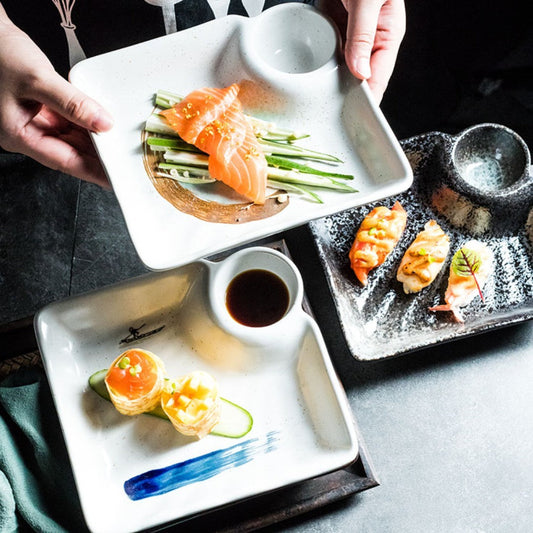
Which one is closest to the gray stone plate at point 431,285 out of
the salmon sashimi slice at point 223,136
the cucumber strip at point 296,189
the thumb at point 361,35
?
the cucumber strip at point 296,189

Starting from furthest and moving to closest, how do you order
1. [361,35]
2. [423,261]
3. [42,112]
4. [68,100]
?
[423,261] < [42,112] < [361,35] < [68,100]

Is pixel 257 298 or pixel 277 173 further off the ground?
pixel 277 173

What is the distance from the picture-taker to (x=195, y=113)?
1.70 meters

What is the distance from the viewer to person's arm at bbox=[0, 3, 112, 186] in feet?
4.99

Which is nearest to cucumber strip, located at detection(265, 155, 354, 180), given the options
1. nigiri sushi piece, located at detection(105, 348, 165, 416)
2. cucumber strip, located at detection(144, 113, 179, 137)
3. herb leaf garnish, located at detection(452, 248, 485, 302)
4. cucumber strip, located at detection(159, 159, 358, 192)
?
cucumber strip, located at detection(159, 159, 358, 192)

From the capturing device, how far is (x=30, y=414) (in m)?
1.67

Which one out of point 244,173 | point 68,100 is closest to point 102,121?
point 68,100

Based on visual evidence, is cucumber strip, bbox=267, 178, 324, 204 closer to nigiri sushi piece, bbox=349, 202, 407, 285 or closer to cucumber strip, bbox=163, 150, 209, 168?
cucumber strip, bbox=163, 150, 209, 168

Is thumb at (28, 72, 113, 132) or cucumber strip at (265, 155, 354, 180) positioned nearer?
thumb at (28, 72, 113, 132)

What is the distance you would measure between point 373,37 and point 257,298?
2.48 feet

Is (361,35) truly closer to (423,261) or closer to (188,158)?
(188,158)

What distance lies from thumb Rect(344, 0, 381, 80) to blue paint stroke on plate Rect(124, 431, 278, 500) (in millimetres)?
994

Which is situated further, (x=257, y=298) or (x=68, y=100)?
(x=257, y=298)

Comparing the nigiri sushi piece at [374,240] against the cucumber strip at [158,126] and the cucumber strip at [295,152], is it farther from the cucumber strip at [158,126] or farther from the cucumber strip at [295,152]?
the cucumber strip at [158,126]
